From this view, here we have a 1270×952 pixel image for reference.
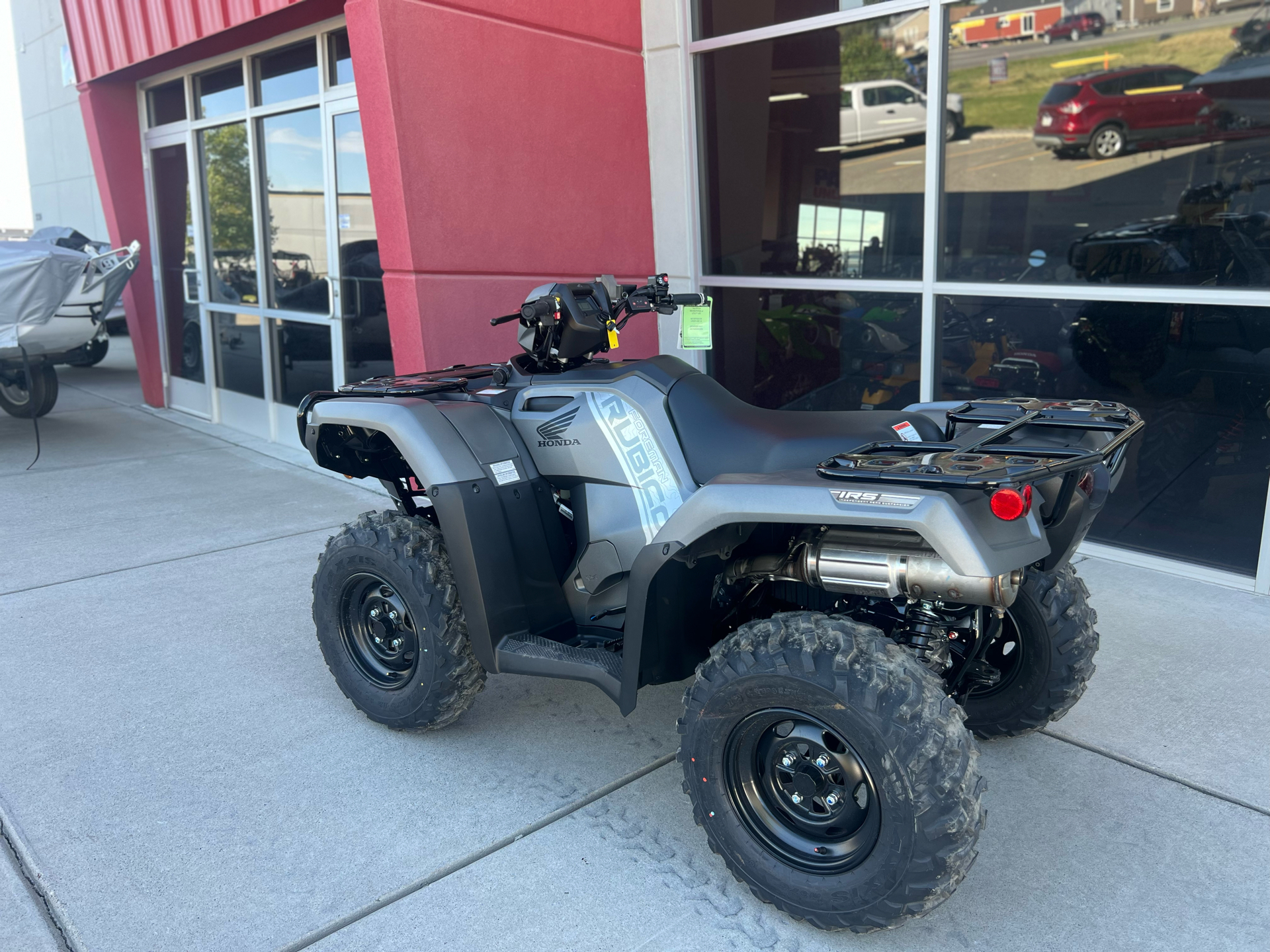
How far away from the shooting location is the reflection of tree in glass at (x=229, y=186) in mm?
8227

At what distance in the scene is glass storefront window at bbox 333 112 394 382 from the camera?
7.00m

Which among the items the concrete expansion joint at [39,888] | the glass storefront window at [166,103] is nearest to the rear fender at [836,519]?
the concrete expansion joint at [39,888]

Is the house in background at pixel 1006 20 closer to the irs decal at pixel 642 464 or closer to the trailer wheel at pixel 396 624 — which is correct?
the irs decal at pixel 642 464

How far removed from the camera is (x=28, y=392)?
9.02 meters

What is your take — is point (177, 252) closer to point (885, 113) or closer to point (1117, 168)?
point (885, 113)

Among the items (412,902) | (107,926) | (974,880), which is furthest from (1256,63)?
(107,926)

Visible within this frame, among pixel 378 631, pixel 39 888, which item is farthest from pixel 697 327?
pixel 39 888

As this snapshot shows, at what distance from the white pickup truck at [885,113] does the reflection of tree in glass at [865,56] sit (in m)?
0.04

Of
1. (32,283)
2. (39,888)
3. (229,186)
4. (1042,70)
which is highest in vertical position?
(1042,70)

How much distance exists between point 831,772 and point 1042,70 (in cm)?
426

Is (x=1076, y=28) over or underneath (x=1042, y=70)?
over

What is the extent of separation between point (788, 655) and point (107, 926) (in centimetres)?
182

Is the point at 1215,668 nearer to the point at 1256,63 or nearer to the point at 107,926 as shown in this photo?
the point at 1256,63

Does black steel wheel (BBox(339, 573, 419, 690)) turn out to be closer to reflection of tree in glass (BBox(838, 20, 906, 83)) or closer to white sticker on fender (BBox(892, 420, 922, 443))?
white sticker on fender (BBox(892, 420, 922, 443))
